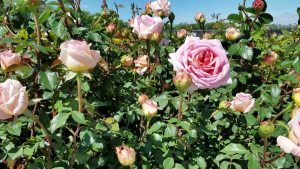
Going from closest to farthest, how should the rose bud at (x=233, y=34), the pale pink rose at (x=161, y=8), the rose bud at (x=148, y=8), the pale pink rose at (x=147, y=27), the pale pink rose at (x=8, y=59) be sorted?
the pale pink rose at (x=8, y=59), the pale pink rose at (x=147, y=27), the rose bud at (x=233, y=34), the pale pink rose at (x=161, y=8), the rose bud at (x=148, y=8)

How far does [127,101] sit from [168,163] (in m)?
0.41

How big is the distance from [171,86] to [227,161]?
60 cm

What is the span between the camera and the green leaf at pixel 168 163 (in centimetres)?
125

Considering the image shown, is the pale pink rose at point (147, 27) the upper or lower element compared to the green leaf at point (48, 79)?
upper

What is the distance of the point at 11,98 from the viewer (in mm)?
1026

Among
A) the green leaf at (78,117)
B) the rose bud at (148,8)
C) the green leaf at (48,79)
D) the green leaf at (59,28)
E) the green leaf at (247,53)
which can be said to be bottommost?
the green leaf at (78,117)

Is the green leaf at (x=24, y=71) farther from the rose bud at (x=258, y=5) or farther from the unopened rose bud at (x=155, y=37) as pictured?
the rose bud at (x=258, y=5)

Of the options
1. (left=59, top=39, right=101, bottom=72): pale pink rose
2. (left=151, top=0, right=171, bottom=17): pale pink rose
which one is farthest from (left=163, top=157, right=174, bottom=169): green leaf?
(left=151, top=0, right=171, bottom=17): pale pink rose

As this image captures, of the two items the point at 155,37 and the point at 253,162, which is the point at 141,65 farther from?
the point at 253,162

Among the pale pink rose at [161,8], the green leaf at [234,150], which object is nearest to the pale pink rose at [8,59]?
the green leaf at [234,150]

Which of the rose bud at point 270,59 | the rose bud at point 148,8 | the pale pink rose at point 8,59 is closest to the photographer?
the pale pink rose at point 8,59

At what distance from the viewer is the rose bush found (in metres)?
1.14

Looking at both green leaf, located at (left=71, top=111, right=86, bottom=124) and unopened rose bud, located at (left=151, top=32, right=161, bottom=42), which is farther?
unopened rose bud, located at (left=151, top=32, right=161, bottom=42)

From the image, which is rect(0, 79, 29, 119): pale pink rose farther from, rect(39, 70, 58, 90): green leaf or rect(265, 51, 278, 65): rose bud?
rect(265, 51, 278, 65): rose bud
